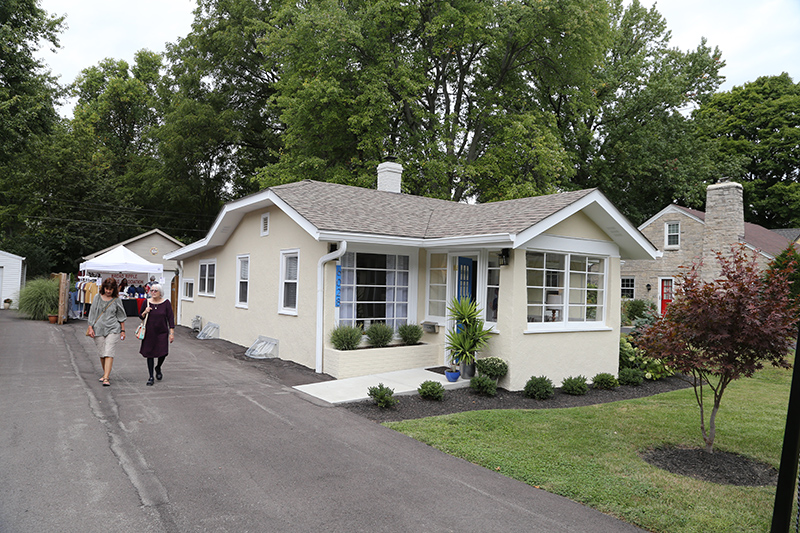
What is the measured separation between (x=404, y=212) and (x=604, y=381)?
611 centimetres

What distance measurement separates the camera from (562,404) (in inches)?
368

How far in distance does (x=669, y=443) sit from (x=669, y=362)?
1.25 meters

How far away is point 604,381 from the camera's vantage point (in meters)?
10.7

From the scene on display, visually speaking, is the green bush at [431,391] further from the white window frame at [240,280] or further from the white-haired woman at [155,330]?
the white window frame at [240,280]

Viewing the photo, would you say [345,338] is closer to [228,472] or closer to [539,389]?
[539,389]

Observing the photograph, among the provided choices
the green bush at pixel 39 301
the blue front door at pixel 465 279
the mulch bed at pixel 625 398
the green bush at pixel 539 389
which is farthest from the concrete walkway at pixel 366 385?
the green bush at pixel 39 301

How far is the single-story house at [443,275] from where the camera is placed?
33.3 feet

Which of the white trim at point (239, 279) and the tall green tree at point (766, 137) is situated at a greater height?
the tall green tree at point (766, 137)

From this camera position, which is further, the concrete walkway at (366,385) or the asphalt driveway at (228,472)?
the concrete walkway at (366,385)

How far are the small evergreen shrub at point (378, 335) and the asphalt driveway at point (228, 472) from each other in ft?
7.84

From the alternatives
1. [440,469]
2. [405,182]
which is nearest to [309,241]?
[440,469]

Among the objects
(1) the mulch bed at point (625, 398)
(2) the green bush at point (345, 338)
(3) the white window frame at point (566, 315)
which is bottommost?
(1) the mulch bed at point (625, 398)

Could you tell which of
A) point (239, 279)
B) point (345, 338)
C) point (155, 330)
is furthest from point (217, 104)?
point (345, 338)

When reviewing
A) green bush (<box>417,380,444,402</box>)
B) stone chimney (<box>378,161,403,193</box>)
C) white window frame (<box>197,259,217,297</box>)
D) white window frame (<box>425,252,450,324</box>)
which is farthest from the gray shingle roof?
white window frame (<box>197,259,217,297</box>)
